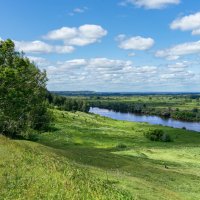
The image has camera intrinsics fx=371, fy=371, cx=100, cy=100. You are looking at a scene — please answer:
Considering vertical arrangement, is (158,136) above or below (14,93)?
below

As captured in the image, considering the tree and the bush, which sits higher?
the tree

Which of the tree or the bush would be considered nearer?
the tree

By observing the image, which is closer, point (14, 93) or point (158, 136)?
point (14, 93)

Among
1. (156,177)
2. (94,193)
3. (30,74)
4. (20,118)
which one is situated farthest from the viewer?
(30,74)

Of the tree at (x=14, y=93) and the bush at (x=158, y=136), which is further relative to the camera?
the bush at (x=158, y=136)

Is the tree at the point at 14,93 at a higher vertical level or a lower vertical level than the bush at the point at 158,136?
higher

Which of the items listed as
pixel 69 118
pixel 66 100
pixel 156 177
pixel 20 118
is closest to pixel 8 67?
pixel 20 118

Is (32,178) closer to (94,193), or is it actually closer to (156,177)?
(94,193)

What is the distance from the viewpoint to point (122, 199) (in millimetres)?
16797

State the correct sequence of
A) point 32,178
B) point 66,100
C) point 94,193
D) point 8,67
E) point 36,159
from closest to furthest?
point 94,193
point 32,178
point 36,159
point 8,67
point 66,100

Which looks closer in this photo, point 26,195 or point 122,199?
point 26,195

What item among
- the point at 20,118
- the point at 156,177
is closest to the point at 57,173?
the point at 156,177

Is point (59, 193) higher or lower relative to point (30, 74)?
lower

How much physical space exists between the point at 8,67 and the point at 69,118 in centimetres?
7794
